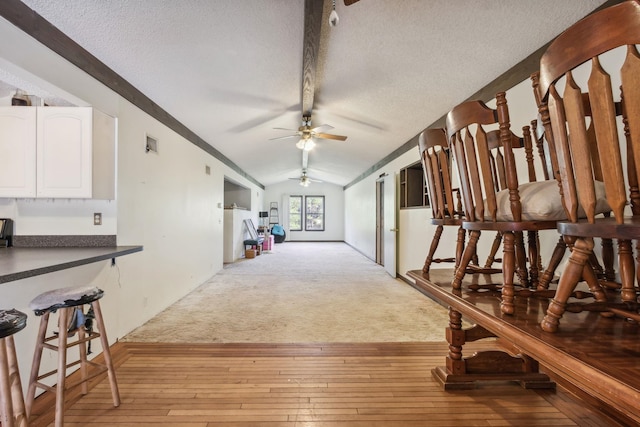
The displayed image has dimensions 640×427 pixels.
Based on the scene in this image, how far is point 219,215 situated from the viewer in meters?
5.85

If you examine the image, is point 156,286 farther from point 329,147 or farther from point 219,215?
point 329,147

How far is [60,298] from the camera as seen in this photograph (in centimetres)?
156

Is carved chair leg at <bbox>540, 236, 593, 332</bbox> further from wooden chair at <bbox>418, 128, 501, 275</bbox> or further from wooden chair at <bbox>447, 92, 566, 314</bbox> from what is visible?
wooden chair at <bbox>418, 128, 501, 275</bbox>

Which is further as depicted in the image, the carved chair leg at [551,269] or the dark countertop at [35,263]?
the dark countertop at [35,263]

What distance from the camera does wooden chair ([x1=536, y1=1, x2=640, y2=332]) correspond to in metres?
0.66

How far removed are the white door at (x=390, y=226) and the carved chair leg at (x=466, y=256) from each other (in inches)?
156

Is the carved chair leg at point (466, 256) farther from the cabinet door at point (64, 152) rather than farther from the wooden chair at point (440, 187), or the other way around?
the cabinet door at point (64, 152)

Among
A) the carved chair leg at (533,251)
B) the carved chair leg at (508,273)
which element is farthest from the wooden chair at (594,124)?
the carved chair leg at (533,251)

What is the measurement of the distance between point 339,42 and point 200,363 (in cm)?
274

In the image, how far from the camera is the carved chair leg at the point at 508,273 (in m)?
1.04

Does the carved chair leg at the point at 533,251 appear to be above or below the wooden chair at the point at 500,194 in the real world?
below

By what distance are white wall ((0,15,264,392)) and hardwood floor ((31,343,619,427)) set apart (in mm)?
600

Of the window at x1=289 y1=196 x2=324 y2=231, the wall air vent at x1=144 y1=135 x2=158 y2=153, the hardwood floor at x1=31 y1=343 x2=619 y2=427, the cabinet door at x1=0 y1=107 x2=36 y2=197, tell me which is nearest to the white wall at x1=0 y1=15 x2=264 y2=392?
the wall air vent at x1=144 y1=135 x2=158 y2=153

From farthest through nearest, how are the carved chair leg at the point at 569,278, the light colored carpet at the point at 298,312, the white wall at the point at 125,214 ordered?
the light colored carpet at the point at 298,312, the white wall at the point at 125,214, the carved chair leg at the point at 569,278
